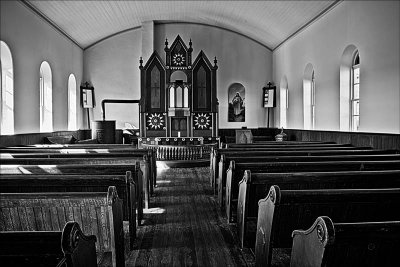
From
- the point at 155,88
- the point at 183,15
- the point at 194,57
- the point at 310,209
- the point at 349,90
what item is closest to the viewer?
the point at 310,209

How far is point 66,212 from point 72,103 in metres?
11.8

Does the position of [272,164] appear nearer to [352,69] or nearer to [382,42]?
[382,42]

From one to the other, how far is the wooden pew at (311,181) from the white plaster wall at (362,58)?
3.98 m

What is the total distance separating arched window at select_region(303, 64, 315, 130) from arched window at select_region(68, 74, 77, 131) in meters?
8.09

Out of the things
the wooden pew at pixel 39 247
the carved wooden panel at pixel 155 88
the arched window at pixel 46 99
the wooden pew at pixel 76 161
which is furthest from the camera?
the carved wooden panel at pixel 155 88

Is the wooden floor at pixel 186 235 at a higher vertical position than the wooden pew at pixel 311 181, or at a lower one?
lower

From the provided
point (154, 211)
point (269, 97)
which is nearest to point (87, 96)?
point (269, 97)

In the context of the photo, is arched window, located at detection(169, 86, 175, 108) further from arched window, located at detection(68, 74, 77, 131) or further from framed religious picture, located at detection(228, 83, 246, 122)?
arched window, located at detection(68, 74, 77, 131)

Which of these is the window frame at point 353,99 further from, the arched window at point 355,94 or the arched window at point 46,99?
the arched window at point 46,99

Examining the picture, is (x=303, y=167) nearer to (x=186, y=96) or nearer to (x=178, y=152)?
(x=178, y=152)

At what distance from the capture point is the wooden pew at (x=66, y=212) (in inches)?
87.9

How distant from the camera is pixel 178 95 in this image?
1222cm

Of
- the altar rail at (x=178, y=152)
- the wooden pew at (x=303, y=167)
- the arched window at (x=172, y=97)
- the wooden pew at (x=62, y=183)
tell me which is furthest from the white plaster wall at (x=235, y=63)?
the wooden pew at (x=62, y=183)

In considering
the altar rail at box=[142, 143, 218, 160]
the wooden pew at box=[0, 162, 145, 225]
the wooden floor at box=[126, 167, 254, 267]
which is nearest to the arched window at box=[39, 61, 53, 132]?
the altar rail at box=[142, 143, 218, 160]
